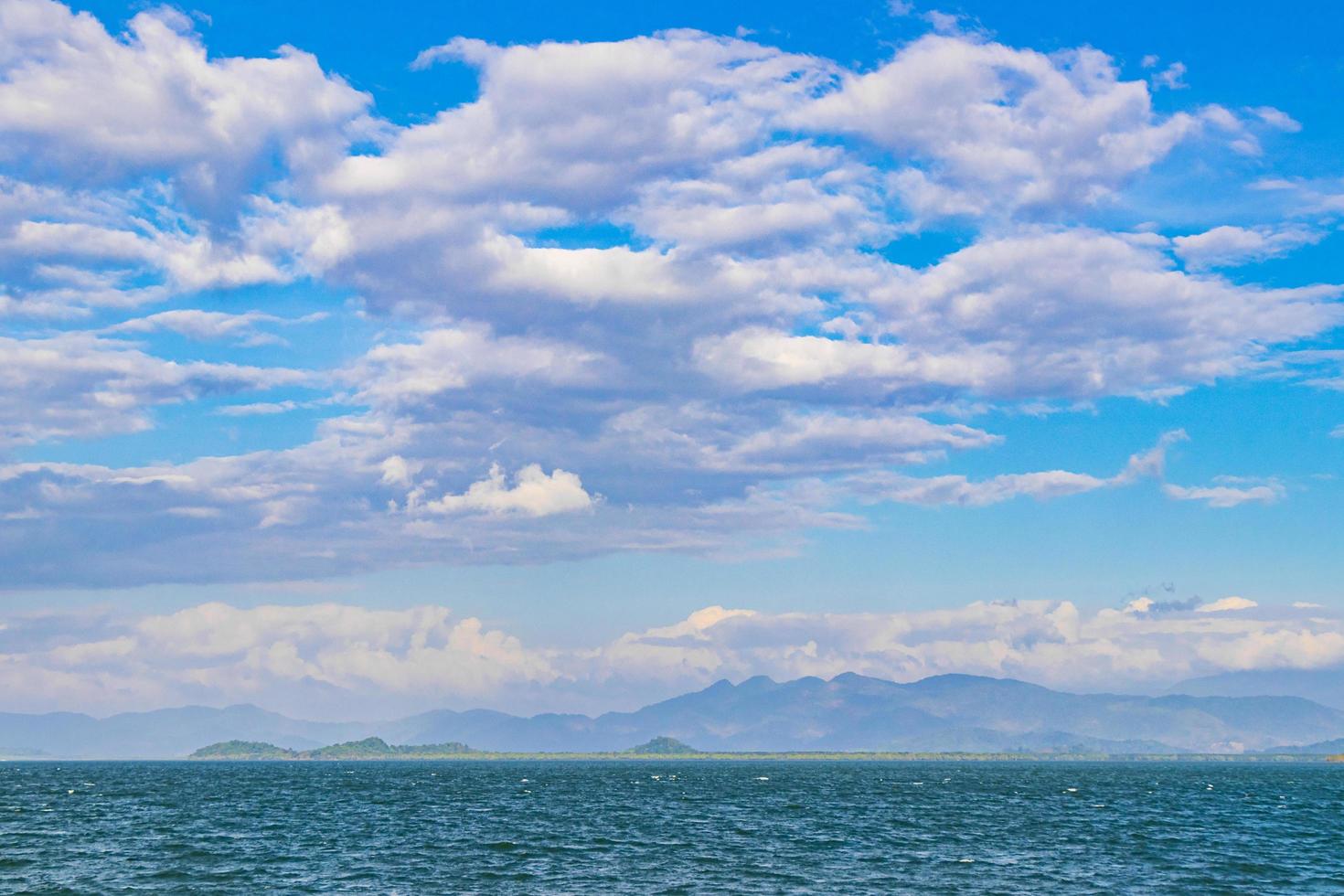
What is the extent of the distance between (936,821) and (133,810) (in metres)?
92.9

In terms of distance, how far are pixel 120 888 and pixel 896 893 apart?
4733 cm

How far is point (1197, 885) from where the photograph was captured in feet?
250

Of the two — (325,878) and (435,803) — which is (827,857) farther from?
(435,803)

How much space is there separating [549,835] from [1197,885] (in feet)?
177

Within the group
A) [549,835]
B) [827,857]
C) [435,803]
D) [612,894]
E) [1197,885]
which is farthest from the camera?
[435,803]

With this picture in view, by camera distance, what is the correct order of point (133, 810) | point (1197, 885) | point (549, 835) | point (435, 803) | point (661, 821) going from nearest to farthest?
1. point (1197, 885)
2. point (549, 835)
3. point (661, 821)
4. point (133, 810)
5. point (435, 803)

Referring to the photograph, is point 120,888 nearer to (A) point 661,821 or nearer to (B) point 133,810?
(A) point 661,821

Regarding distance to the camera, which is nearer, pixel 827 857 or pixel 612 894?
pixel 612 894

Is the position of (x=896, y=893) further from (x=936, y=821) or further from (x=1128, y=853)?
(x=936, y=821)

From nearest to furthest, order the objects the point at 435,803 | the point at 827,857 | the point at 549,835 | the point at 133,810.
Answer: the point at 827,857 → the point at 549,835 → the point at 133,810 → the point at 435,803

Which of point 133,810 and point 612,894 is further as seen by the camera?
point 133,810

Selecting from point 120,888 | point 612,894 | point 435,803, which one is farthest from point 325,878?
Answer: point 435,803

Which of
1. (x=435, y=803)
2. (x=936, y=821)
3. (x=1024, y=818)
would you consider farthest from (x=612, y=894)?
(x=435, y=803)

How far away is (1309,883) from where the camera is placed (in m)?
78.3
